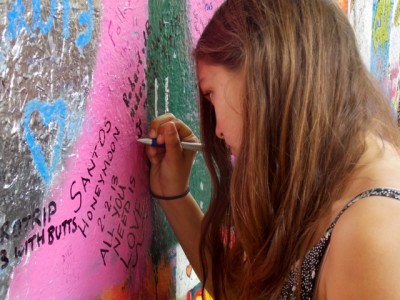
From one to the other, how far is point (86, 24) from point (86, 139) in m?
0.19

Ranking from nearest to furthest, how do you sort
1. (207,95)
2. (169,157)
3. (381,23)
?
(207,95), (169,157), (381,23)

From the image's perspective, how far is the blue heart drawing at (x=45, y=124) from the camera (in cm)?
78

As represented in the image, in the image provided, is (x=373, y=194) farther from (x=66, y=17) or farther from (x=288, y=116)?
(x=66, y=17)

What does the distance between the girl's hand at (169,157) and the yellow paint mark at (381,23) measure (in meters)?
2.06

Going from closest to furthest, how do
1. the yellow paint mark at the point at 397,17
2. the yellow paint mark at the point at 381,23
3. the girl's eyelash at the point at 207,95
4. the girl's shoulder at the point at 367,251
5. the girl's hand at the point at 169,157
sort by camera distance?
the girl's shoulder at the point at 367,251
the girl's eyelash at the point at 207,95
the girl's hand at the point at 169,157
the yellow paint mark at the point at 381,23
the yellow paint mark at the point at 397,17

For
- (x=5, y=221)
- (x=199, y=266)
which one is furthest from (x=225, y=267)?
(x=5, y=221)

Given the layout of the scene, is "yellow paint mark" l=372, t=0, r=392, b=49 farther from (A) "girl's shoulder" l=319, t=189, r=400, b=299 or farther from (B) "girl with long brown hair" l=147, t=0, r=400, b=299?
(A) "girl's shoulder" l=319, t=189, r=400, b=299

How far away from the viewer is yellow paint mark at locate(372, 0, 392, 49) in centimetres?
292

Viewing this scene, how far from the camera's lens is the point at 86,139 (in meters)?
0.91

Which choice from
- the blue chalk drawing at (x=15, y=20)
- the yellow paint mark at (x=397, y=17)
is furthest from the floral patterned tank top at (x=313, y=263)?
the yellow paint mark at (x=397, y=17)

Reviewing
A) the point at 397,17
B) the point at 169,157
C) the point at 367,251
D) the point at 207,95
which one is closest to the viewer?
the point at 367,251

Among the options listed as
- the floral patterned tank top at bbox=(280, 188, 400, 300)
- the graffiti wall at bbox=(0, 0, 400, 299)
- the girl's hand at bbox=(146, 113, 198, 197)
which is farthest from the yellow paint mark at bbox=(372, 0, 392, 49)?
the floral patterned tank top at bbox=(280, 188, 400, 300)

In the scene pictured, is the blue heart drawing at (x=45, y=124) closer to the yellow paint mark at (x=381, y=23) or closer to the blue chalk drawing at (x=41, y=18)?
the blue chalk drawing at (x=41, y=18)

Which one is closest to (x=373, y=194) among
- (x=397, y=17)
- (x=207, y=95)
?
(x=207, y=95)
